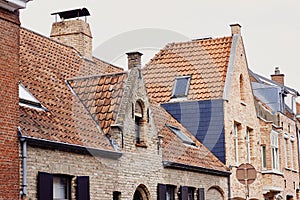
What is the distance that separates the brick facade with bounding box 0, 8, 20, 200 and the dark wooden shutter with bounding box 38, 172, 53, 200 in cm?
105

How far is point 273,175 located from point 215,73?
6.39 metres

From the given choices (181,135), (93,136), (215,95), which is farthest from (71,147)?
(215,95)

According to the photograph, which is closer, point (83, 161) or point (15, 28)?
point (15, 28)

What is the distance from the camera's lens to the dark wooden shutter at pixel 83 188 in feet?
67.1

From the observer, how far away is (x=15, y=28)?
18.4m

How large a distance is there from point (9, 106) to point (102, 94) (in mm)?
6626

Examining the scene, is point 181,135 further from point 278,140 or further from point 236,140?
point 278,140

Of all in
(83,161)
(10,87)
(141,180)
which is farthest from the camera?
(141,180)

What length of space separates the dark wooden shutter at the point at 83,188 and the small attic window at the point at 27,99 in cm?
253

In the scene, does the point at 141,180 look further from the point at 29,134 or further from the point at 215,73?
the point at 215,73

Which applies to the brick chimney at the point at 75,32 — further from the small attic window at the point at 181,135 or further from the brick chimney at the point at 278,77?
→ the brick chimney at the point at 278,77

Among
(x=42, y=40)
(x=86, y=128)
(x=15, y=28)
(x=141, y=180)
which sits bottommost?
(x=141, y=180)

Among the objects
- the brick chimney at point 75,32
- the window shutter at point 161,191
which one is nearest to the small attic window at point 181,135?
the window shutter at point 161,191

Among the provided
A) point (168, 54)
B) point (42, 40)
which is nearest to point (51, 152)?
point (42, 40)
